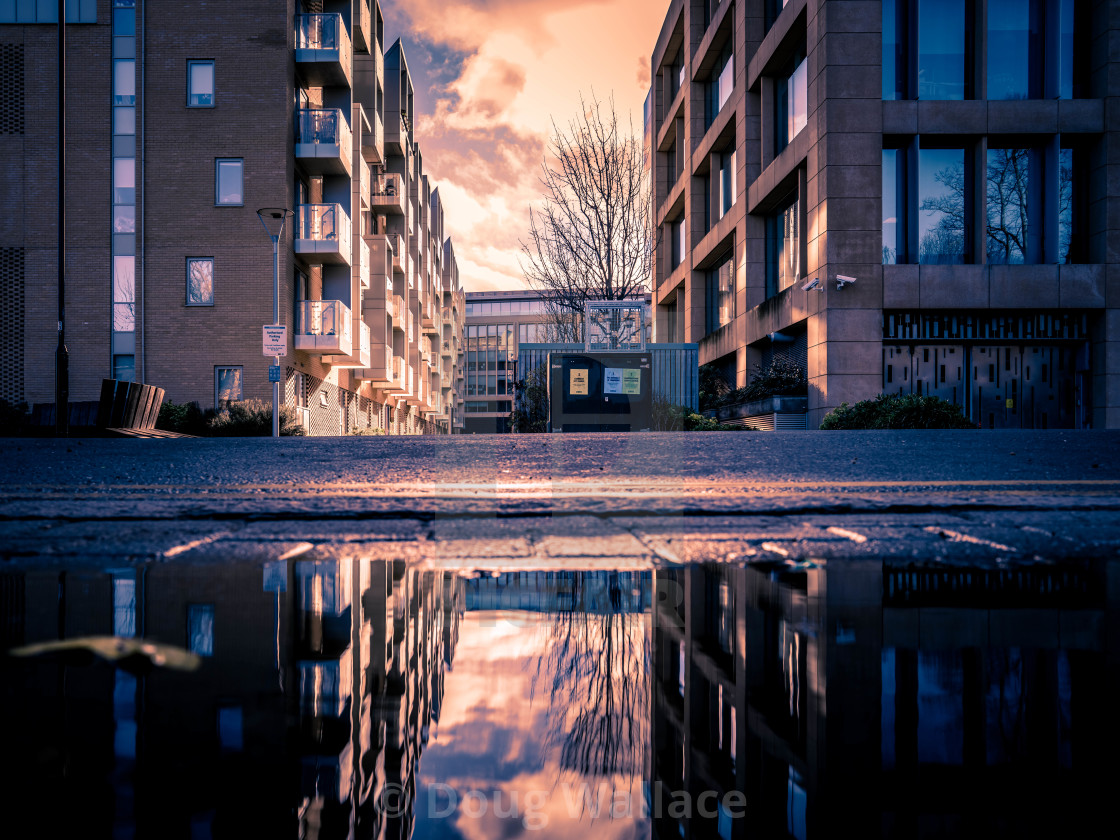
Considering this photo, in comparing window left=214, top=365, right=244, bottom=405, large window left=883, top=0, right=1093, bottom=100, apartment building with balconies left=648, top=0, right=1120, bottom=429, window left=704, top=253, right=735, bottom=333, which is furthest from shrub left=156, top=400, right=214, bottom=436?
large window left=883, top=0, right=1093, bottom=100

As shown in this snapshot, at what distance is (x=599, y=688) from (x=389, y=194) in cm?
4445

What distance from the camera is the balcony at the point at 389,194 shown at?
4200 cm

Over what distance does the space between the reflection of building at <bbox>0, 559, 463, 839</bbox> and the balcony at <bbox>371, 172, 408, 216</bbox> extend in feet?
138

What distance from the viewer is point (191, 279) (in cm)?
2678

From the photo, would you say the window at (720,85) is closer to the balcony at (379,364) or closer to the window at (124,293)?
the balcony at (379,364)

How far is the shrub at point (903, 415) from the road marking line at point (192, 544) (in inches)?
592

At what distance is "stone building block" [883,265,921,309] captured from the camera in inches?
843

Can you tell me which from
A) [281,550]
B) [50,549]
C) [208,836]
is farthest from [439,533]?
[208,836]

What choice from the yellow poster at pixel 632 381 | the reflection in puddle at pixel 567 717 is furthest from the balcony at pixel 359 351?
the reflection in puddle at pixel 567 717

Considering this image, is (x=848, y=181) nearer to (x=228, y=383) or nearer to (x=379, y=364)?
(x=228, y=383)

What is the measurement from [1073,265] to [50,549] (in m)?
25.0

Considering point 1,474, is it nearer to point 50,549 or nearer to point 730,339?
point 50,549

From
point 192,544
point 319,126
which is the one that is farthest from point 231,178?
point 192,544

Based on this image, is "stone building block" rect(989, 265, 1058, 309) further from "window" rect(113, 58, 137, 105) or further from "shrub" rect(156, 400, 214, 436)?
"window" rect(113, 58, 137, 105)
